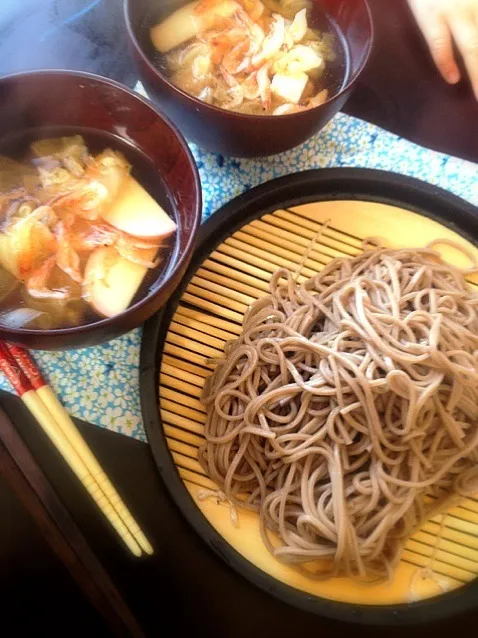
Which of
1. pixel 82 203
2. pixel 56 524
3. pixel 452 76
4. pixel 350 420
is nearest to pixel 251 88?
pixel 82 203

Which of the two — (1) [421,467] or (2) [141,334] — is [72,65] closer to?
(2) [141,334]

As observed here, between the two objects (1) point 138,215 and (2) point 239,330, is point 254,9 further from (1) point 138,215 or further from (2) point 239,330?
(2) point 239,330

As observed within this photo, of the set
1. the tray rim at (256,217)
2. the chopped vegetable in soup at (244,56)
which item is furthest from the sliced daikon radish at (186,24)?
the tray rim at (256,217)

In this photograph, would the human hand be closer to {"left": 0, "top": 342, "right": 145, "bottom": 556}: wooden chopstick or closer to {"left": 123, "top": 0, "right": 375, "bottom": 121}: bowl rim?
{"left": 123, "top": 0, "right": 375, "bottom": 121}: bowl rim

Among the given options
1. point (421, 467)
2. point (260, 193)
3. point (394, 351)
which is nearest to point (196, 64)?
point (260, 193)

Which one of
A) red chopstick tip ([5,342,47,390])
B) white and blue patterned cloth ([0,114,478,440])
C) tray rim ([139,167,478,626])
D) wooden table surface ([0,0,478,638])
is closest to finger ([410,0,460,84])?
white and blue patterned cloth ([0,114,478,440])

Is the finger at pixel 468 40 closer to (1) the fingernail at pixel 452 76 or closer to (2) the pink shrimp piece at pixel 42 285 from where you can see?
(1) the fingernail at pixel 452 76

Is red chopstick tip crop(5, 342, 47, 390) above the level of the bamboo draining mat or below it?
below
